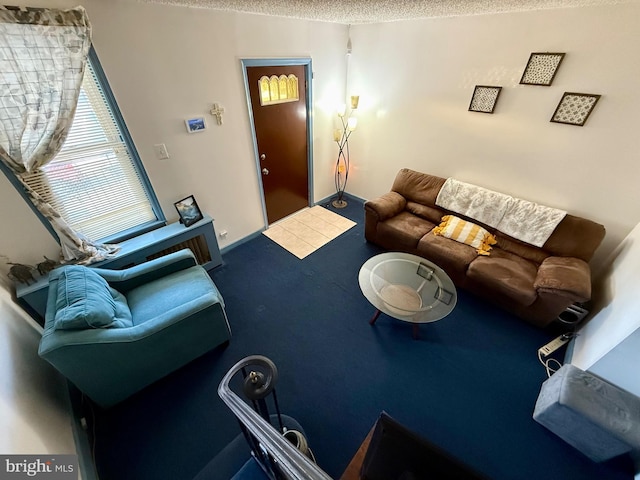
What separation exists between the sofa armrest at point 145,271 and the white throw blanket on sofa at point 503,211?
282cm

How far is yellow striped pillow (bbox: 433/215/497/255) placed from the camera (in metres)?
2.68

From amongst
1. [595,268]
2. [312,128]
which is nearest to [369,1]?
[312,128]

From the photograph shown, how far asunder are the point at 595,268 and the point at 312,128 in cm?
346

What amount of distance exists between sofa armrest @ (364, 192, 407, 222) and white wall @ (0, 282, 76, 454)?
2.98m

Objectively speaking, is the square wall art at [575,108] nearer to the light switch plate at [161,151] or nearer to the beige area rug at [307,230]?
the beige area rug at [307,230]

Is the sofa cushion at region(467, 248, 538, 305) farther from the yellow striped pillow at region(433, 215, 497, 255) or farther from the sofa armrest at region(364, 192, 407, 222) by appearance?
the sofa armrest at region(364, 192, 407, 222)

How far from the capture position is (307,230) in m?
3.63

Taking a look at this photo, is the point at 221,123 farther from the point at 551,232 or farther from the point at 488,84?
the point at 551,232

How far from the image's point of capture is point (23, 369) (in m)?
1.51

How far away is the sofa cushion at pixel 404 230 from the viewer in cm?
287

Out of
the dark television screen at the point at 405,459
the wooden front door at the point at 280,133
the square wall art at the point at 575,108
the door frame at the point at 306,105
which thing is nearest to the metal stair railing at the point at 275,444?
the dark television screen at the point at 405,459

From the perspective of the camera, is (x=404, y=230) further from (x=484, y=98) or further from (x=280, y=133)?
(x=280, y=133)

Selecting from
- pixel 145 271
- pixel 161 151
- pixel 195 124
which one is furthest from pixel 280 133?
pixel 145 271

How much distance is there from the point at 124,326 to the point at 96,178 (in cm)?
134
